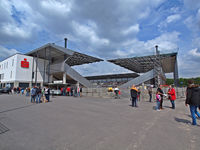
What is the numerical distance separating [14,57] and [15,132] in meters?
34.1

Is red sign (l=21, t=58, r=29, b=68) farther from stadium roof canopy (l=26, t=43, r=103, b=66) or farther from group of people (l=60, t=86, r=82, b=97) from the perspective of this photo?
group of people (l=60, t=86, r=82, b=97)

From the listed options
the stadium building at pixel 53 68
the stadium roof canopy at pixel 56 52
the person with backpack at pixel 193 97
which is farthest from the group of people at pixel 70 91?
the person with backpack at pixel 193 97

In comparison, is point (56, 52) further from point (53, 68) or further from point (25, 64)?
point (25, 64)

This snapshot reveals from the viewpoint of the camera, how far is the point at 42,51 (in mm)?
33438

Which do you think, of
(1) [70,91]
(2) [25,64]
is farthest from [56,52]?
(1) [70,91]

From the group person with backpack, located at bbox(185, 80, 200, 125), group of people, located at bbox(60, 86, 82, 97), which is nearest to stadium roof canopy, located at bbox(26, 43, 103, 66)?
group of people, located at bbox(60, 86, 82, 97)

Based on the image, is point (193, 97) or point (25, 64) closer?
point (193, 97)

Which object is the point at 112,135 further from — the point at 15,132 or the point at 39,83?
the point at 39,83

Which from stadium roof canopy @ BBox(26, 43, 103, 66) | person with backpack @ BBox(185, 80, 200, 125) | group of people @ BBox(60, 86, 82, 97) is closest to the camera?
person with backpack @ BBox(185, 80, 200, 125)

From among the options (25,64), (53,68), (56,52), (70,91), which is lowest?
(70,91)

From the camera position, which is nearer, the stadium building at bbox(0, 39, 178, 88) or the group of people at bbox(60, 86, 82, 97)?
the group of people at bbox(60, 86, 82, 97)

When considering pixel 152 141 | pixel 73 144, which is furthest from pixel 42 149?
pixel 152 141

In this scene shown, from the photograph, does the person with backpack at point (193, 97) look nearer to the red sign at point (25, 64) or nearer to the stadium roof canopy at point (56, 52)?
the stadium roof canopy at point (56, 52)

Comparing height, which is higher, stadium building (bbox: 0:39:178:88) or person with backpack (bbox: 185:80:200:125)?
stadium building (bbox: 0:39:178:88)
